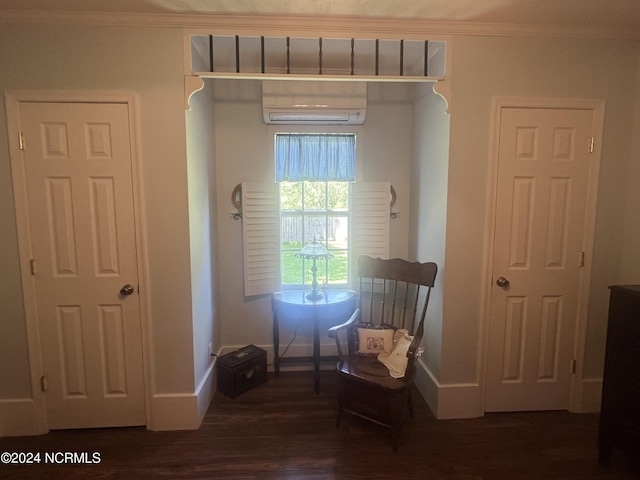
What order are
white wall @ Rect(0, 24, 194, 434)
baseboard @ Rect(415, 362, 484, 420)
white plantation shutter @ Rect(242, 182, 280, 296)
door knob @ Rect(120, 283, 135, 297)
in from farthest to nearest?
white plantation shutter @ Rect(242, 182, 280, 296) < baseboard @ Rect(415, 362, 484, 420) < door knob @ Rect(120, 283, 135, 297) < white wall @ Rect(0, 24, 194, 434)

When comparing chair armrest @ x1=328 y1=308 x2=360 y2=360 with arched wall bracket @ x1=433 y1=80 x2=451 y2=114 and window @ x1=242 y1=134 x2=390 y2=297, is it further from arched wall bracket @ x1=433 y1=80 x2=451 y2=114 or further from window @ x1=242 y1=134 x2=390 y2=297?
arched wall bracket @ x1=433 y1=80 x2=451 y2=114

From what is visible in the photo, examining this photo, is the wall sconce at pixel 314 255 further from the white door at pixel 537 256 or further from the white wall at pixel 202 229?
the white door at pixel 537 256

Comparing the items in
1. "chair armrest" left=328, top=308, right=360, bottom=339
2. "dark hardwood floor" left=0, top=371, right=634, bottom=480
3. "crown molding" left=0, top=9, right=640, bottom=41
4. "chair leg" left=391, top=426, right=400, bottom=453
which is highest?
"crown molding" left=0, top=9, right=640, bottom=41

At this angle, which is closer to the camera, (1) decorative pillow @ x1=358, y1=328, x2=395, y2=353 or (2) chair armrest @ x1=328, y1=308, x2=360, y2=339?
(2) chair armrest @ x1=328, y1=308, x2=360, y2=339

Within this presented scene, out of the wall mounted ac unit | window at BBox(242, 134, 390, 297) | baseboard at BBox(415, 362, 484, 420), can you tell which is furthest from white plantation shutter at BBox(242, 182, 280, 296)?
baseboard at BBox(415, 362, 484, 420)

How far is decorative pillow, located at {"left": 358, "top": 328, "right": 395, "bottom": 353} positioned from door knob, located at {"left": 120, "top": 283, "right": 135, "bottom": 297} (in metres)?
1.58

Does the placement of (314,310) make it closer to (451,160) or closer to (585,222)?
(451,160)

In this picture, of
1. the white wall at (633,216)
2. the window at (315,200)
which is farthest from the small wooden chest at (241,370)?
the white wall at (633,216)

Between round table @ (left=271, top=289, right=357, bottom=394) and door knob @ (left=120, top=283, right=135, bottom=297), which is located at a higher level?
door knob @ (left=120, top=283, right=135, bottom=297)

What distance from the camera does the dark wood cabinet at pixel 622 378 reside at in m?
1.69

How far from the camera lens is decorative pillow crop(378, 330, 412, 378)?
2.11 metres

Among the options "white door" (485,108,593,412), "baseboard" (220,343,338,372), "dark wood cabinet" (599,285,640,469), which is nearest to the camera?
"dark wood cabinet" (599,285,640,469)

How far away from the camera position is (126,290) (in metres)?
2.07

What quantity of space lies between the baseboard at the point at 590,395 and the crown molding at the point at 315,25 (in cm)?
237
